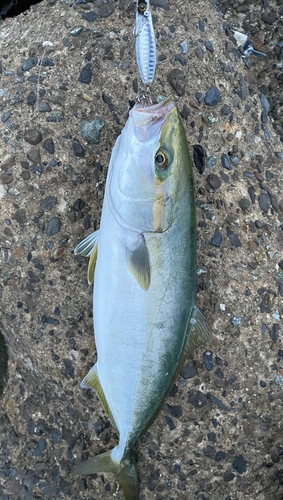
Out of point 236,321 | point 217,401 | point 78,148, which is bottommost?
point 217,401

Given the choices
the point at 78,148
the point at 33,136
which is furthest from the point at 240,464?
the point at 33,136

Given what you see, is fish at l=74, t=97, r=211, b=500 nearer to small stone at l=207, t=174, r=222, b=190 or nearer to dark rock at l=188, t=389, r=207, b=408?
dark rock at l=188, t=389, r=207, b=408

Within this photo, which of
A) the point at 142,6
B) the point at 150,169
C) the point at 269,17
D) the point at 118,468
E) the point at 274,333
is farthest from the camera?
the point at 269,17

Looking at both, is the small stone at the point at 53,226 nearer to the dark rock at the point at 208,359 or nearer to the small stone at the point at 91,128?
the small stone at the point at 91,128

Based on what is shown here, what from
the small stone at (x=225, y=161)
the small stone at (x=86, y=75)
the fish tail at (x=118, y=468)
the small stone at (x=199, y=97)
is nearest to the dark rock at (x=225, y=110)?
the small stone at (x=199, y=97)

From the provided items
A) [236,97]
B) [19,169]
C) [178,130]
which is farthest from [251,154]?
[19,169]

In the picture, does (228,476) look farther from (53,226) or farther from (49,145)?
(49,145)

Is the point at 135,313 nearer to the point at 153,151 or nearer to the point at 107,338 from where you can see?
the point at 107,338
